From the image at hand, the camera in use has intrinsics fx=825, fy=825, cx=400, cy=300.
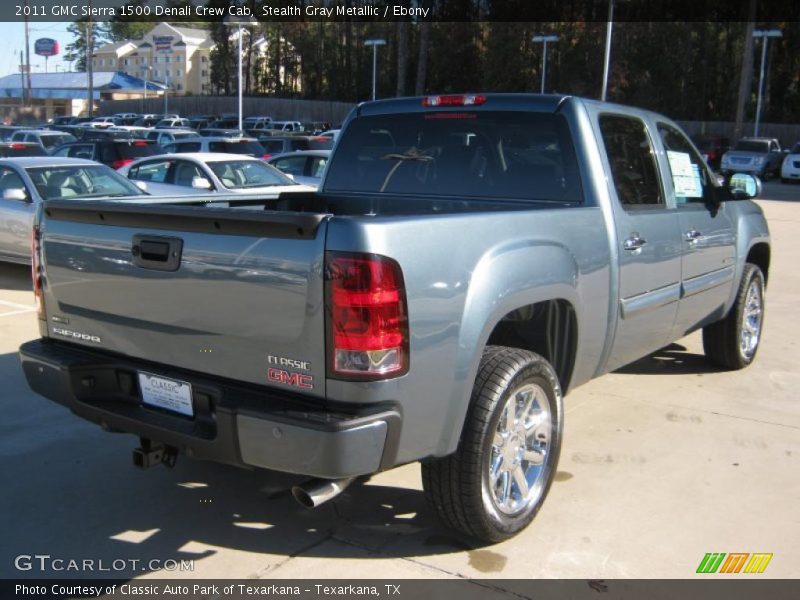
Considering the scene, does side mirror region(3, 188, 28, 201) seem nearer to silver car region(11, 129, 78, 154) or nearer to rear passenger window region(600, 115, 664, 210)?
rear passenger window region(600, 115, 664, 210)

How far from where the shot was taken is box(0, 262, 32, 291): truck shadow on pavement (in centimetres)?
1012

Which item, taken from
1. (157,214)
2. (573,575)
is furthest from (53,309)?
(573,575)

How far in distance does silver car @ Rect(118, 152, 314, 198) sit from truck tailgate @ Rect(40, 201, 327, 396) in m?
8.97

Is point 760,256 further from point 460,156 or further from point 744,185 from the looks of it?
point 460,156

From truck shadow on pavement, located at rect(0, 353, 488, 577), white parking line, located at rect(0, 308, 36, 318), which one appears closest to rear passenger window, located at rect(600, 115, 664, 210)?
truck shadow on pavement, located at rect(0, 353, 488, 577)

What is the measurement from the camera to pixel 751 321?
21.9 feet

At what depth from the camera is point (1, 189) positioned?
10.6 metres

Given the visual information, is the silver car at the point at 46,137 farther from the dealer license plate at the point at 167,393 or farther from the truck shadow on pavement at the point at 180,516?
the dealer license plate at the point at 167,393

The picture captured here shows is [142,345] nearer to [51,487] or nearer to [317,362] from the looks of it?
[317,362]

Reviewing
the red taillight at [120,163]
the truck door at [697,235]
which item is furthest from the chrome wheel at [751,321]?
the red taillight at [120,163]

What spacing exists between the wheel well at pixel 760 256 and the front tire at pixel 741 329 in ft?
0.46

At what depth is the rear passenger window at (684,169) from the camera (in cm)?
520

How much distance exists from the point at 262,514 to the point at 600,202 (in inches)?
91.6

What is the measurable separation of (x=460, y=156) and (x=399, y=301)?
1.97 meters
